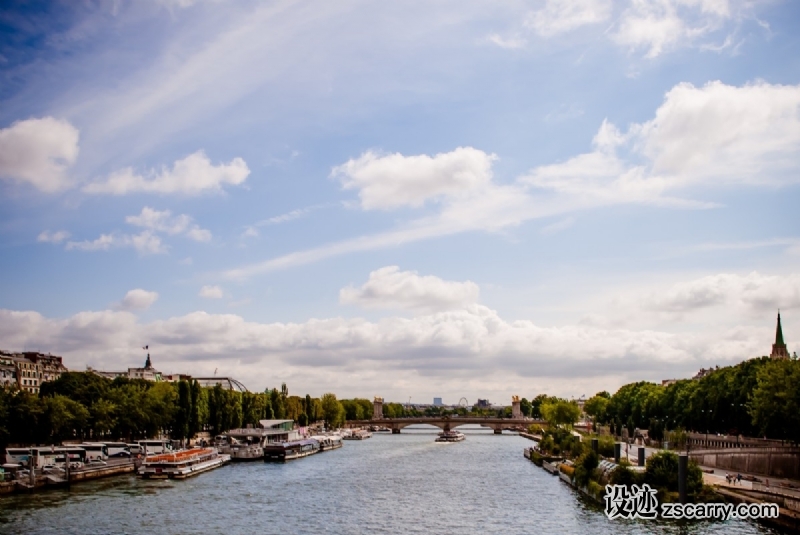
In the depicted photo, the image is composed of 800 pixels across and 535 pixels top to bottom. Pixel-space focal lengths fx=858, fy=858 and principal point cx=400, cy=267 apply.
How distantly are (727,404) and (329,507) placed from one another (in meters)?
67.4

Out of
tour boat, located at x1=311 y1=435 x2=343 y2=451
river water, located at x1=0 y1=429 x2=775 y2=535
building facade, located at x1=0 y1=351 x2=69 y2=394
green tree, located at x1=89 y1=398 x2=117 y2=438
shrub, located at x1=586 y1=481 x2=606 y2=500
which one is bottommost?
tour boat, located at x1=311 y1=435 x2=343 y2=451

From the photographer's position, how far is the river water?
2436 inches

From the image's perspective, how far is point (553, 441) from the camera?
132875 mm

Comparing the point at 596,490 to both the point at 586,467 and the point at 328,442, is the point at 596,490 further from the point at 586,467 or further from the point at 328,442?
the point at 328,442

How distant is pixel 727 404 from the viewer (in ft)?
388

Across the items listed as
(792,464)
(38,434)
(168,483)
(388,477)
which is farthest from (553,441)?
(38,434)

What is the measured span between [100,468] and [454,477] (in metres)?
40.8

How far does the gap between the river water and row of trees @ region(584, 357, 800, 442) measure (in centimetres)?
1938

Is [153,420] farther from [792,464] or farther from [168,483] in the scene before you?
[792,464]

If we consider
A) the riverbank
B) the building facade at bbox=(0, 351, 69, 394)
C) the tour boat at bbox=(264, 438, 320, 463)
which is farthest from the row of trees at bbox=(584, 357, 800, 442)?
the building facade at bbox=(0, 351, 69, 394)

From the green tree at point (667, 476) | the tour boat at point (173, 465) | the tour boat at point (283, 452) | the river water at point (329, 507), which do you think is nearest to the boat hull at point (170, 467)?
the tour boat at point (173, 465)

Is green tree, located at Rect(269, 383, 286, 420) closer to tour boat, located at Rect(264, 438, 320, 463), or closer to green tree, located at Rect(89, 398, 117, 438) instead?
tour boat, located at Rect(264, 438, 320, 463)

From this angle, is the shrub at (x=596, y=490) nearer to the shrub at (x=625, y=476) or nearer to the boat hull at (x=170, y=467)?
the shrub at (x=625, y=476)

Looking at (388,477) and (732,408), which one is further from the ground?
(732,408)
